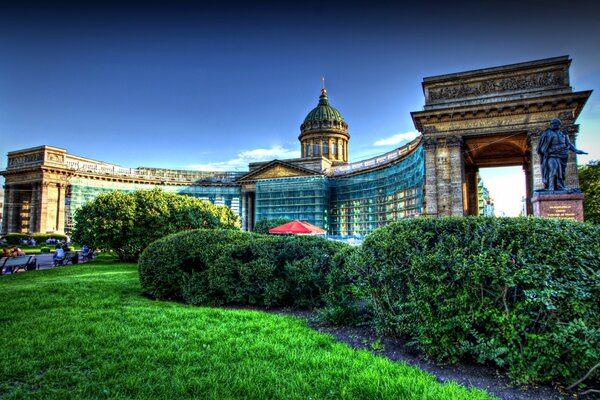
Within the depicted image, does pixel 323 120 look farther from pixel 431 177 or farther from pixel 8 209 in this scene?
pixel 8 209

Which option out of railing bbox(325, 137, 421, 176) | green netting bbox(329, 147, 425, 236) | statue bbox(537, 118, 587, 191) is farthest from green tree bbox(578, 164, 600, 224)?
statue bbox(537, 118, 587, 191)

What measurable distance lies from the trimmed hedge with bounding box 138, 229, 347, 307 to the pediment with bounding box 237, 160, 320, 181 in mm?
35268

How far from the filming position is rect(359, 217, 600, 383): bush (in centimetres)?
317

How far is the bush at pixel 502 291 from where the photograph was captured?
10.4ft

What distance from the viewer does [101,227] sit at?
16.7 metres

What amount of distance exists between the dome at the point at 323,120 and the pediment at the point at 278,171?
1277 cm

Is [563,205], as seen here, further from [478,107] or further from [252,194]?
[252,194]

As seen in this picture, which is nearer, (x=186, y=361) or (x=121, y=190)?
(x=186, y=361)

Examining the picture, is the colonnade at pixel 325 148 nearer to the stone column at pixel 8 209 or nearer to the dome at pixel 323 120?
the dome at pixel 323 120

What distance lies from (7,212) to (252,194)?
35916 millimetres

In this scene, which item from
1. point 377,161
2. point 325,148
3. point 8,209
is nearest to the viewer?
point 377,161

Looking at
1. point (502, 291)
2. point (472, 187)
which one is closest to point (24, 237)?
point (472, 187)

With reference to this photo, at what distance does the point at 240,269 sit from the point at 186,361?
3.23m

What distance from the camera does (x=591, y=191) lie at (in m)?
29.7
